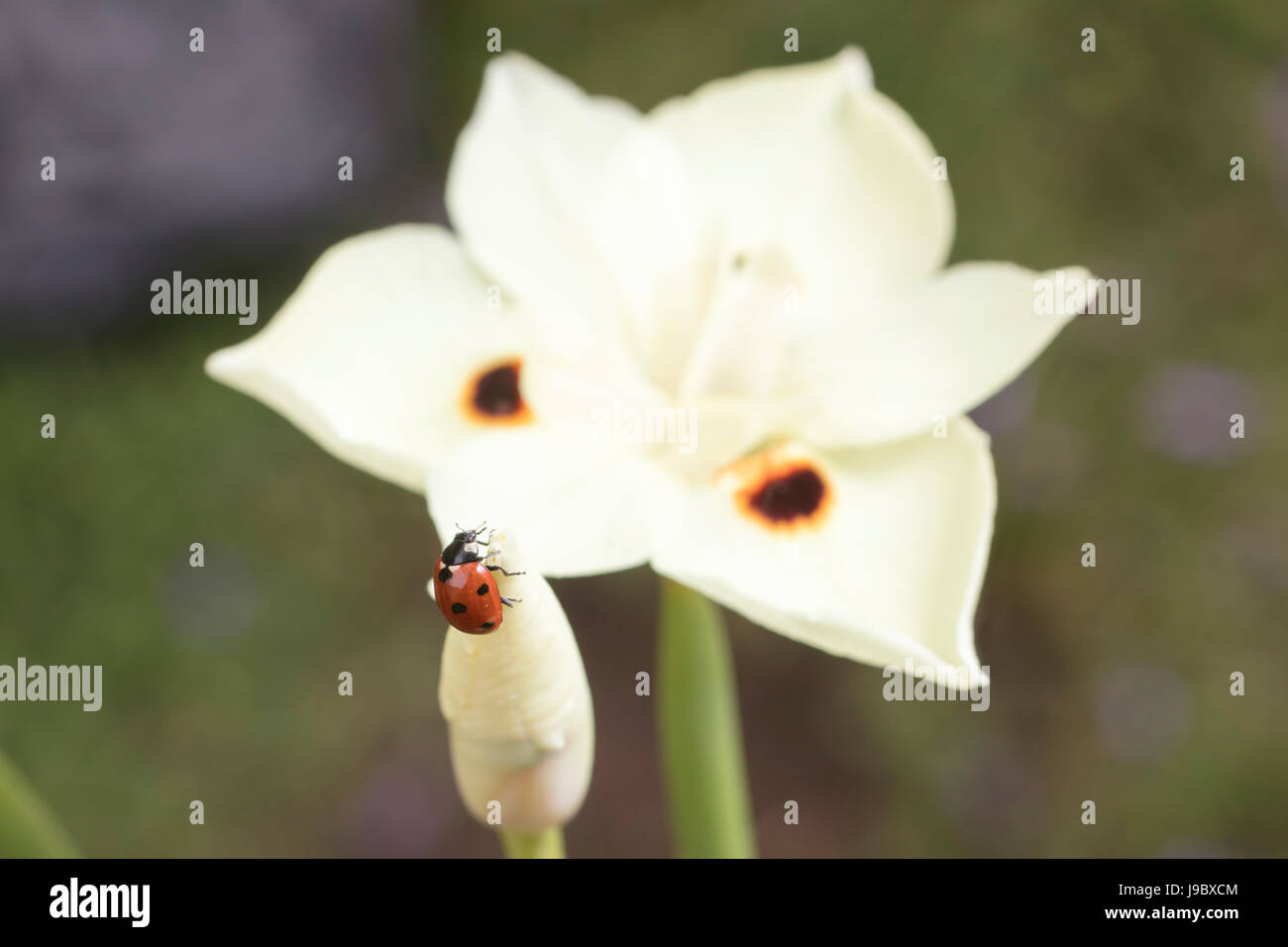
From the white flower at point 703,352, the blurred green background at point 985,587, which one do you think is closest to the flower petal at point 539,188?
the white flower at point 703,352

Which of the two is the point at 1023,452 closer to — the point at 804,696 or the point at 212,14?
the point at 804,696

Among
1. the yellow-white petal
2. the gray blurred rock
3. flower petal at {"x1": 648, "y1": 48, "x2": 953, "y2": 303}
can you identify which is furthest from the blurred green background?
the yellow-white petal

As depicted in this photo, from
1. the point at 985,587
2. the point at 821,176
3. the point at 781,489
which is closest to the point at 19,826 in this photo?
the point at 781,489

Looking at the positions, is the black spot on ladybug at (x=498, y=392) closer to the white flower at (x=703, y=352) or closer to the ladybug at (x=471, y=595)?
the white flower at (x=703, y=352)

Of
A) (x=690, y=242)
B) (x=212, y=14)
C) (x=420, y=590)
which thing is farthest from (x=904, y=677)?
(x=212, y=14)

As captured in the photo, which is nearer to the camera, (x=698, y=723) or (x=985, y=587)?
(x=698, y=723)

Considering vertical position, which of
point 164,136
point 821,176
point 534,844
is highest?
point 164,136

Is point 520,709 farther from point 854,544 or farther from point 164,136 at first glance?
point 164,136
